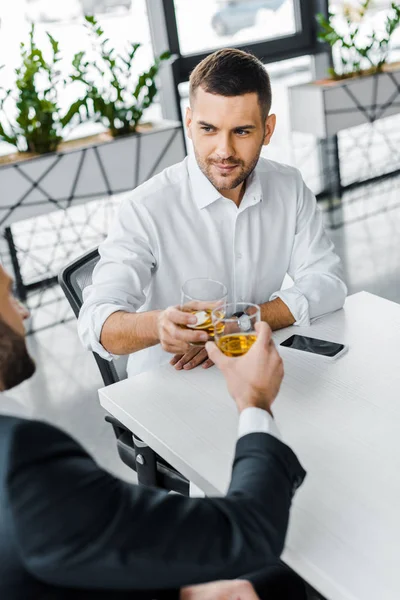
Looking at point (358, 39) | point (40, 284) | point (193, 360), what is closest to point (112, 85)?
point (40, 284)

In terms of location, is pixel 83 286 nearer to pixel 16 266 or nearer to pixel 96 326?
pixel 96 326

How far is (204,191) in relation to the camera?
1863mm

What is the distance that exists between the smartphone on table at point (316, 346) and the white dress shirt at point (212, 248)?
10cm

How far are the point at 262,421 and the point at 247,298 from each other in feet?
2.98

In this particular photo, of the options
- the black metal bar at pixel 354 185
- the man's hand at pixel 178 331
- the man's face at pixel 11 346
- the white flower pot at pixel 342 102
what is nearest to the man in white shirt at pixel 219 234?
the man's hand at pixel 178 331

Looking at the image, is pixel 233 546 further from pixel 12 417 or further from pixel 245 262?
pixel 245 262

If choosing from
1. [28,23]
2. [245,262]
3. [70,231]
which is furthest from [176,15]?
[245,262]

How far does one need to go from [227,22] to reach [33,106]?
145 cm

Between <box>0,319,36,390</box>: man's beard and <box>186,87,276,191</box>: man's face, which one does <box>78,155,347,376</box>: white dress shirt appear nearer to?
<box>186,87,276,191</box>: man's face

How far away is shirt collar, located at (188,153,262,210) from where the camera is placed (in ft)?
6.11

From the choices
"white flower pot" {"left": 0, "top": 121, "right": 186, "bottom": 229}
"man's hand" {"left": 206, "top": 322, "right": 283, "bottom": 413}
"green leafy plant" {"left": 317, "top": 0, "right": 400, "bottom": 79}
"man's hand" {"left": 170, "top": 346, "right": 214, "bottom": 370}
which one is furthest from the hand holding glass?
"green leafy plant" {"left": 317, "top": 0, "right": 400, "bottom": 79}

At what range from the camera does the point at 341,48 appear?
4.20 m

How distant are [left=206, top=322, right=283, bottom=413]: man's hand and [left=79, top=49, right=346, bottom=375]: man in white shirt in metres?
0.47

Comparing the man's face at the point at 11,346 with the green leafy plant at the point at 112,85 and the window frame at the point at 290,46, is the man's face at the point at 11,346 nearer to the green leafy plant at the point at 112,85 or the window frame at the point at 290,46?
the green leafy plant at the point at 112,85
